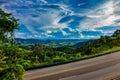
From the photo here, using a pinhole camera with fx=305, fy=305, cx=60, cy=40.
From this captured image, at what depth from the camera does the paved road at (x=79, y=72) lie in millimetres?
23250

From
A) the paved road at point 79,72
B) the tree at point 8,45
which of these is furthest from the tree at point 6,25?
the paved road at point 79,72

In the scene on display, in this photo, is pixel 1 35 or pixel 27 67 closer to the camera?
pixel 1 35

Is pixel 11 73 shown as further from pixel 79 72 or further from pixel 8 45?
pixel 79 72

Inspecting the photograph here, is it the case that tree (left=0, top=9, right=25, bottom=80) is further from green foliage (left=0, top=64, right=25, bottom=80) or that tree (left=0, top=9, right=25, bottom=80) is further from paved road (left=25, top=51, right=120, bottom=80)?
paved road (left=25, top=51, right=120, bottom=80)

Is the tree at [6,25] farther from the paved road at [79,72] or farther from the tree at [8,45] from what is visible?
the paved road at [79,72]

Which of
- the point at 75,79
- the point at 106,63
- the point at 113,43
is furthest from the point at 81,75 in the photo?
the point at 113,43

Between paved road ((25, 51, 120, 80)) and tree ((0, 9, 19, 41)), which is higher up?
tree ((0, 9, 19, 41))

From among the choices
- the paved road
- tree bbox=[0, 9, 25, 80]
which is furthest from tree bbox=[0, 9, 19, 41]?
the paved road

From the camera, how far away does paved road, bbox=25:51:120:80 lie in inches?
915

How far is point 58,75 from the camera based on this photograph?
79.0 ft

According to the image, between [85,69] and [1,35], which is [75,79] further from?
[1,35]

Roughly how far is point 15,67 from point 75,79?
6.77 meters

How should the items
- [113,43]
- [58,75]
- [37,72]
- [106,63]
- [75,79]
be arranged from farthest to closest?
[113,43] → [106,63] → [37,72] → [58,75] → [75,79]

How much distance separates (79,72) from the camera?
84.1 ft
